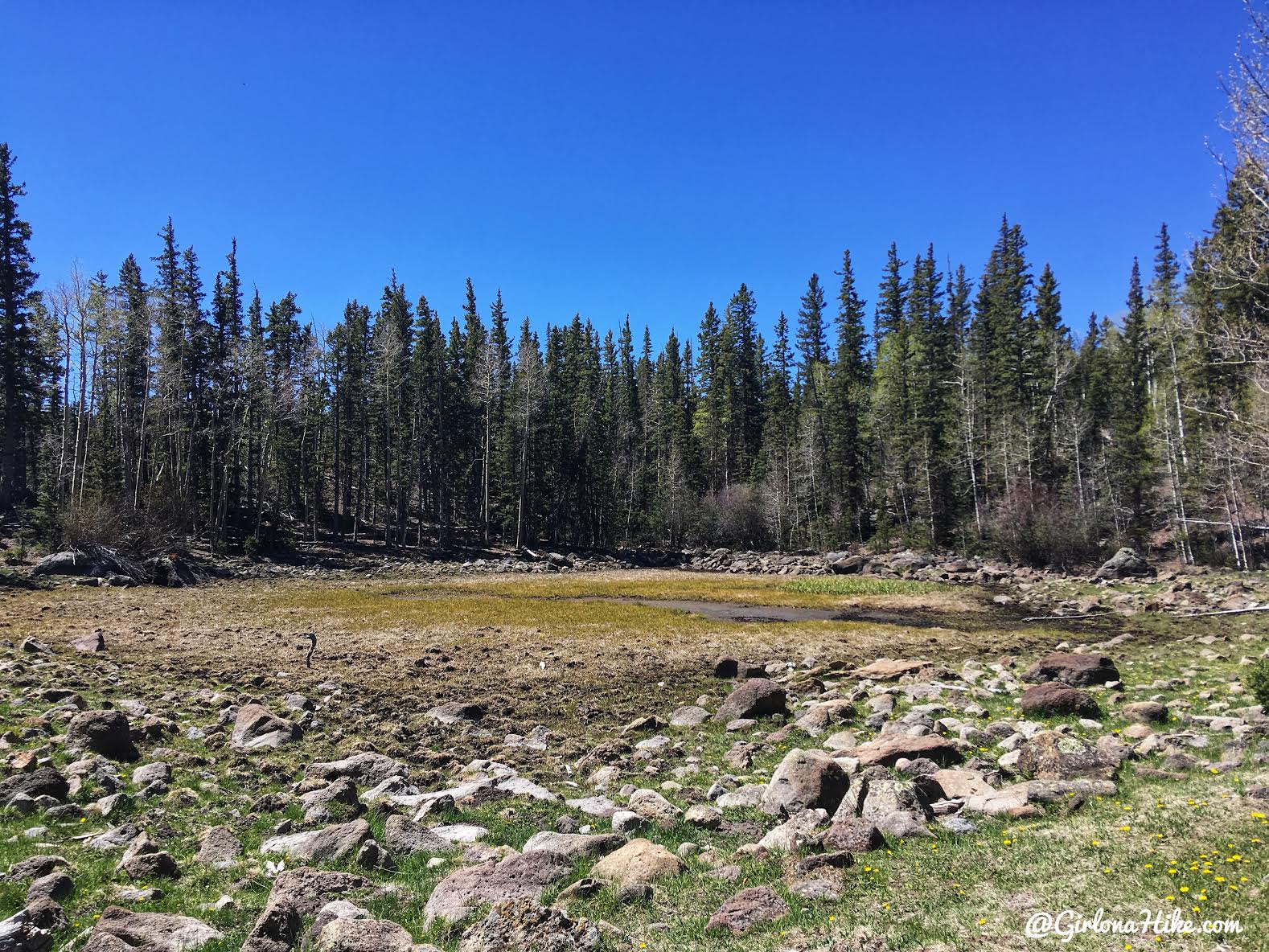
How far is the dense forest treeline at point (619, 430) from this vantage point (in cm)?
4459

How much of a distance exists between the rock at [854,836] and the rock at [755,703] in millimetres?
5979

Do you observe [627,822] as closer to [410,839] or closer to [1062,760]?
[410,839]

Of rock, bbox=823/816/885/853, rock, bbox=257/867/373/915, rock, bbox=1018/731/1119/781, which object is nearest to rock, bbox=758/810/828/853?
rock, bbox=823/816/885/853

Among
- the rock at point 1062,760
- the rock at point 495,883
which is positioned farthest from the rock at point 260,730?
the rock at point 1062,760

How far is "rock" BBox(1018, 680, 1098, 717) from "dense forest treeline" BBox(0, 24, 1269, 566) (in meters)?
25.1

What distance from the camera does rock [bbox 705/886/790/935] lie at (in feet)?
17.2

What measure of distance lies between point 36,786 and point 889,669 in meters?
16.0

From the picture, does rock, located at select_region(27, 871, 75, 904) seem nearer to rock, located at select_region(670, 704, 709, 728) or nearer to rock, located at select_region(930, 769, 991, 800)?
rock, located at select_region(930, 769, 991, 800)

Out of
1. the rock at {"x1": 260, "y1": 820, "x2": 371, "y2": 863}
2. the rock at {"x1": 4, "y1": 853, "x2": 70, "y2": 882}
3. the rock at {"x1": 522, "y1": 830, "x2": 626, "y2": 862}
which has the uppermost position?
the rock at {"x1": 4, "y1": 853, "x2": 70, "y2": 882}

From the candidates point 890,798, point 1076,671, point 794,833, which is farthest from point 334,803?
point 1076,671

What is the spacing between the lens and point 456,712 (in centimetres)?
1283

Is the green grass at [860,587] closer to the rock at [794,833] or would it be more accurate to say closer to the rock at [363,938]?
the rock at [794,833]

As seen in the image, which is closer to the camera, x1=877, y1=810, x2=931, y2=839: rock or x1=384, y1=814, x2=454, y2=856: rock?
x1=877, y1=810, x2=931, y2=839: rock

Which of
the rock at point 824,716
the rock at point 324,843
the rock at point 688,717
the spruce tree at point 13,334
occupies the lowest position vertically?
the rock at point 688,717
